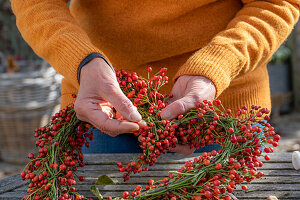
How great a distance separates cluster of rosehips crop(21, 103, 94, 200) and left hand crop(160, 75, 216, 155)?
0.25m

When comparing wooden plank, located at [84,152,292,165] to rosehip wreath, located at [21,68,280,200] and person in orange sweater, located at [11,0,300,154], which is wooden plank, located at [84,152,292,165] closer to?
person in orange sweater, located at [11,0,300,154]

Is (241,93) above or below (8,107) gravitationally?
below

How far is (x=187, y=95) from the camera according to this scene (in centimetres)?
97

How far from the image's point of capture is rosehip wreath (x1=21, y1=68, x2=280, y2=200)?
0.78 metres

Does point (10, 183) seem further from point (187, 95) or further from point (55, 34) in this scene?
point (187, 95)

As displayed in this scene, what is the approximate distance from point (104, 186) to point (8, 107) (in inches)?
97.6

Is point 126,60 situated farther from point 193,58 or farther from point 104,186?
point 104,186

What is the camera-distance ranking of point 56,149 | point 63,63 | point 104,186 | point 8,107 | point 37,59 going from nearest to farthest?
point 56,149 < point 104,186 < point 63,63 < point 8,107 < point 37,59

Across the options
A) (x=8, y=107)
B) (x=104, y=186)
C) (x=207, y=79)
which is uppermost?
(x=8, y=107)

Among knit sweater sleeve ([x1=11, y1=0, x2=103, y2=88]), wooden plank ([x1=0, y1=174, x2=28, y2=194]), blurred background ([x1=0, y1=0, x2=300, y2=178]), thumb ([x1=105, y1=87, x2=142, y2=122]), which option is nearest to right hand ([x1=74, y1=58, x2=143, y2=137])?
thumb ([x1=105, y1=87, x2=142, y2=122])

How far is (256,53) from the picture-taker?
1.24 meters

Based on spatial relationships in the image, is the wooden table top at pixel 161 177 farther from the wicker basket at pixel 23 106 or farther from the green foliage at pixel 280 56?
the green foliage at pixel 280 56

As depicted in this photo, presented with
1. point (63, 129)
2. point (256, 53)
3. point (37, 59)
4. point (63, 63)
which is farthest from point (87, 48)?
point (37, 59)

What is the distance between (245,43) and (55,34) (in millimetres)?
624
